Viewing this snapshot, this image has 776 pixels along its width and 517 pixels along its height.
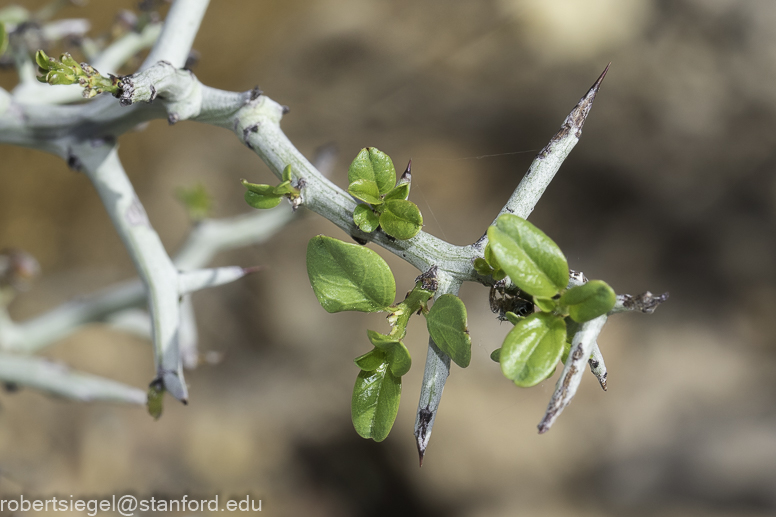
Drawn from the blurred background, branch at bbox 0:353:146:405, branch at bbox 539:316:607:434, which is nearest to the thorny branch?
branch at bbox 539:316:607:434

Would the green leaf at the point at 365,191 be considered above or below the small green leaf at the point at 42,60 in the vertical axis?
above

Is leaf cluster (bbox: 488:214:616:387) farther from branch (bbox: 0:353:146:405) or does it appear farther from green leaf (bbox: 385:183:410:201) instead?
branch (bbox: 0:353:146:405)

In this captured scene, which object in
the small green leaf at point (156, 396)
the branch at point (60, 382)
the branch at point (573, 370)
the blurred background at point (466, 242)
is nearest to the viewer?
the branch at point (573, 370)

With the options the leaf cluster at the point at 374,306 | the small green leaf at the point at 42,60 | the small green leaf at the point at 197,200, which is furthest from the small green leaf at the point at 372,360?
the small green leaf at the point at 197,200

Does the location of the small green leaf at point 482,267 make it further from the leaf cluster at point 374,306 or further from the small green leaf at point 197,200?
the small green leaf at point 197,200

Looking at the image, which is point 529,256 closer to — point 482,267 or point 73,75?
point 482,267

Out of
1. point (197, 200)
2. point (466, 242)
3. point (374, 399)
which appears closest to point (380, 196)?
point (374, 399)

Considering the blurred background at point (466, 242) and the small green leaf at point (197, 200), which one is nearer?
the small green leaf at point (197, 200)
